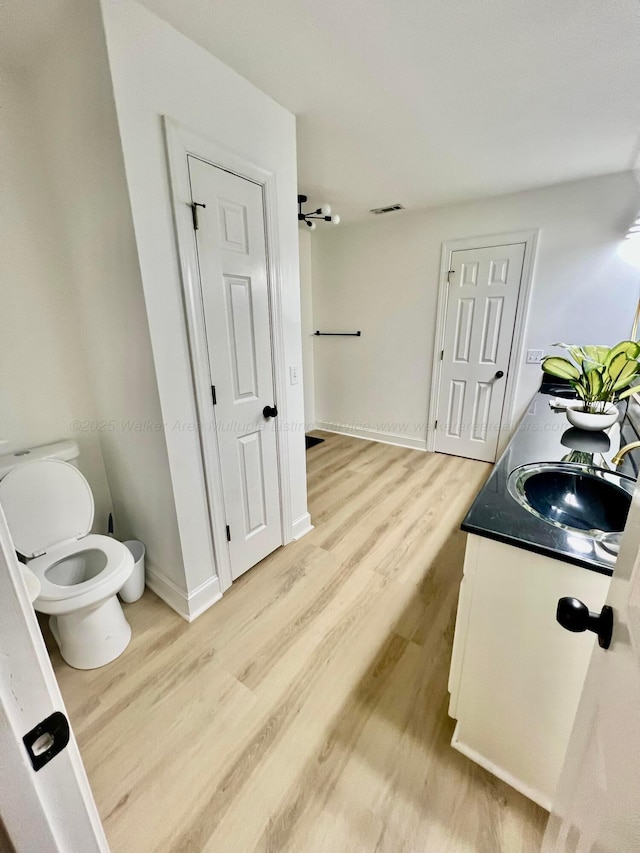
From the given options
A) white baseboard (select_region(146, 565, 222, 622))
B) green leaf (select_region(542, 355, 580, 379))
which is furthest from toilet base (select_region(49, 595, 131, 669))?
green leaf (select_region(542, 355, 580, 379))

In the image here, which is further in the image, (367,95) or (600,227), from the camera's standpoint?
(600,227)

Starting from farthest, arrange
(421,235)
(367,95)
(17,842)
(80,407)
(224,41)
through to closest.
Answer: (421,235) → (80,407) → (367,95) → (224,41) → (17,842)

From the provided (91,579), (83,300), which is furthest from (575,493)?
(83,300)

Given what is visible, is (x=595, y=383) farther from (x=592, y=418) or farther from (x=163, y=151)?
(x=163, y=151)

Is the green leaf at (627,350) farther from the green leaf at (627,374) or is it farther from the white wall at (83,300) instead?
the white wall at (83,300)

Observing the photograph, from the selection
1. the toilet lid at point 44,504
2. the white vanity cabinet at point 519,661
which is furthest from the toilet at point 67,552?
the white vanity cabinet at point 519,661

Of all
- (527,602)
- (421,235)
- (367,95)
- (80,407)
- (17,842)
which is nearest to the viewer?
(17,842)

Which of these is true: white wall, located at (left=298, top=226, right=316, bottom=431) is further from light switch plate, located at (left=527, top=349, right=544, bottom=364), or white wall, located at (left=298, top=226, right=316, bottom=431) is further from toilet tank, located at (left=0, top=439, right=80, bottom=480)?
toilet tank, located at (left=0, top=439, right=80, bottom=480)

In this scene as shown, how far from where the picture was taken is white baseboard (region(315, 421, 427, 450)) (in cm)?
376

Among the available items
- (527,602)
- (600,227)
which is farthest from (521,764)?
(600,227)

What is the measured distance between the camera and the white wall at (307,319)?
383 cm

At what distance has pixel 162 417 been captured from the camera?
143 centimetres

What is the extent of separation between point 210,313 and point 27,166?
39.0 inches

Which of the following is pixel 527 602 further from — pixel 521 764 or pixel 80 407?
pixel 80 407
